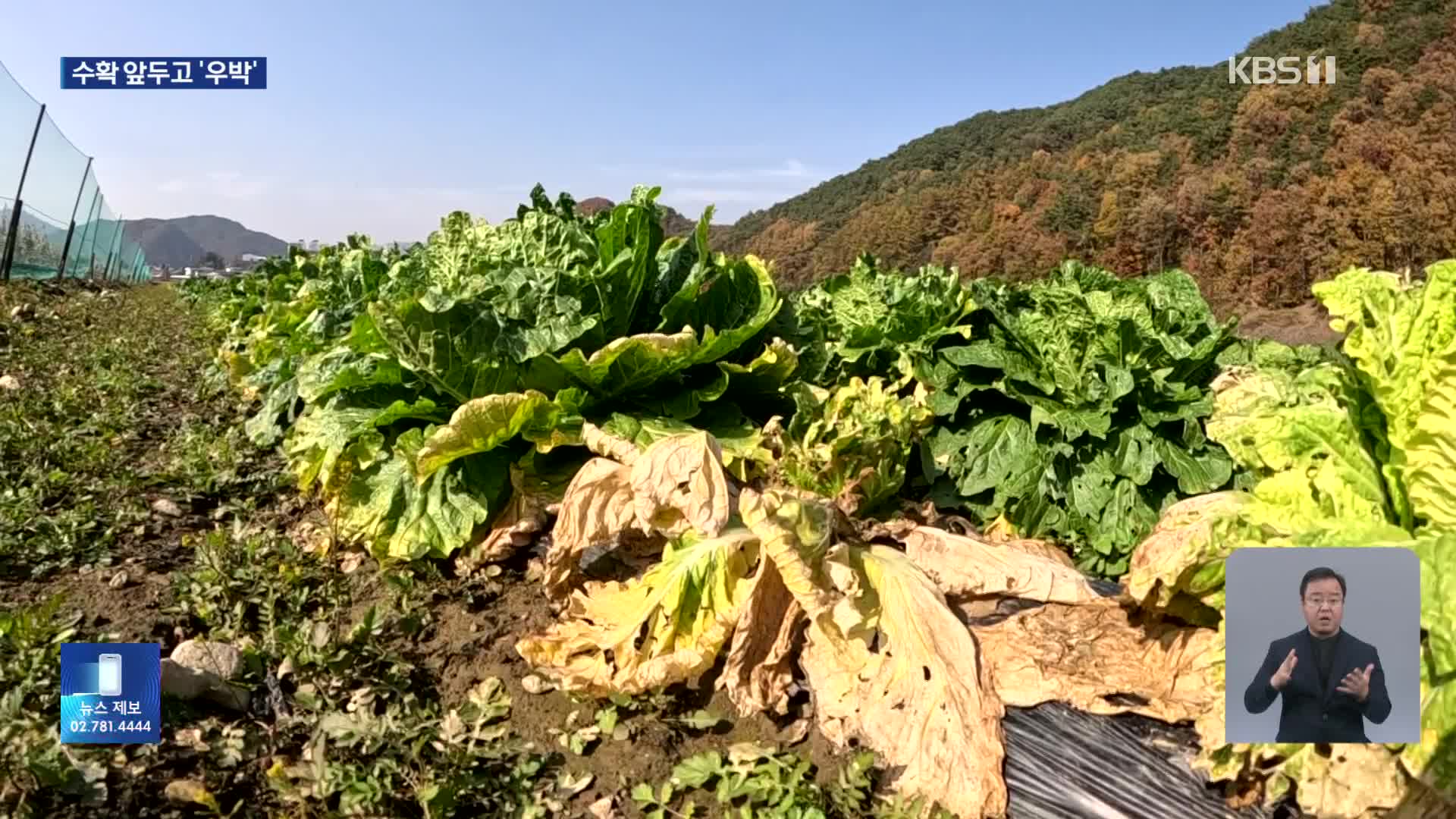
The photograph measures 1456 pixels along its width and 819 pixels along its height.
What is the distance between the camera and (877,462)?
12.7 feet

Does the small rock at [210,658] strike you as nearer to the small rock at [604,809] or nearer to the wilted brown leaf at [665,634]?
the wilted brown leaf at [665,634]

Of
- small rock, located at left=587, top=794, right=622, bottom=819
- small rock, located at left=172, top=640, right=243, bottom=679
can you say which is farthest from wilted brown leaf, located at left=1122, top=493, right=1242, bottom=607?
small rock, located at left=172, top=640, right=243, bottom=679

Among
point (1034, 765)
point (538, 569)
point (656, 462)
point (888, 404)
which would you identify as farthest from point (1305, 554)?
point (538, 569)

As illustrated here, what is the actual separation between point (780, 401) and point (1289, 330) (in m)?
15.8

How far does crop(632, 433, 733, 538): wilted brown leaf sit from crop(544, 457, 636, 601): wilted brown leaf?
0.09 meters

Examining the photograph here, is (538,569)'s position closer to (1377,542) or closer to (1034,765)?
(1034,765)

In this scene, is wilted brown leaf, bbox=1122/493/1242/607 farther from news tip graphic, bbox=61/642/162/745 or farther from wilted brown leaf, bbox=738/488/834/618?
news tip graphic, bbox=61/642/162/745

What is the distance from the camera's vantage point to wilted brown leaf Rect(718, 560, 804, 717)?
2682 millimetres

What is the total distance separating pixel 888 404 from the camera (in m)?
4.08

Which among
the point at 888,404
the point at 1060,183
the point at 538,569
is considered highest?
the point at 1060,183

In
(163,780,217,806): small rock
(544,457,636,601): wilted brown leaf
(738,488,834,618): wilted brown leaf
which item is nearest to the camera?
(163,780,217,806): small rock

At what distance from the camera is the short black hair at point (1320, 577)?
183cm

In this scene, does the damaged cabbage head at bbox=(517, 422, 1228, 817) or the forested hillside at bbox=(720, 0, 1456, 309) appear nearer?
the damaged cabbage head at bbox=(517, 422, 1228, 817)

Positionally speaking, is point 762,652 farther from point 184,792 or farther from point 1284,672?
point 184,792
